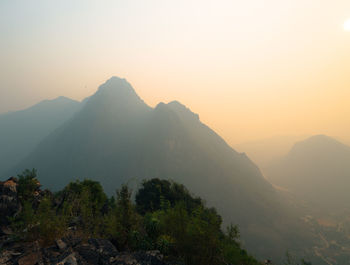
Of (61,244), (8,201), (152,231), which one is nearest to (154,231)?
(152,231)

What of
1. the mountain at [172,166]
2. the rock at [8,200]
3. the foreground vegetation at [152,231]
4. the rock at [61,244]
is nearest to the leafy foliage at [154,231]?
the foreground vegetation at [152,231]

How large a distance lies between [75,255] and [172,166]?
14504 cm

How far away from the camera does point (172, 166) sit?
486 ft

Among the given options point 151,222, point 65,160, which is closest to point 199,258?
point 151,222

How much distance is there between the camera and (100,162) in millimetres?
161250

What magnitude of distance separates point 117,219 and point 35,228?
2.45m

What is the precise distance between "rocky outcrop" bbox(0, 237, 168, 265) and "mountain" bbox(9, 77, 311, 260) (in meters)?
98.8

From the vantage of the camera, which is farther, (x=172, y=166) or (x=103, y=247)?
(x=172, y=166)

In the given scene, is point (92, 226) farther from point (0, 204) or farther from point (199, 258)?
point (0, 204)

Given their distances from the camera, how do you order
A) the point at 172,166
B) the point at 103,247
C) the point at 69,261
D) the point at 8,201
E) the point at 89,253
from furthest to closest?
1. the point at 172,166
2. the point at 8,201
3. the point at 103,247
4. the point at 89,253
5. the point at 69,261

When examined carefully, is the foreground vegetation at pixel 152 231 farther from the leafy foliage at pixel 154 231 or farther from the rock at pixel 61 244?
the rock at pixel 61 244

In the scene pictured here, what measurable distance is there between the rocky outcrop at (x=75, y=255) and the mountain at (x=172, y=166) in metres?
98.8

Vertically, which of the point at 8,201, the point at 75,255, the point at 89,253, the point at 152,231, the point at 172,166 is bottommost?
the point at 172,166

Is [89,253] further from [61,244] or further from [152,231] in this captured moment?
[152,231]
